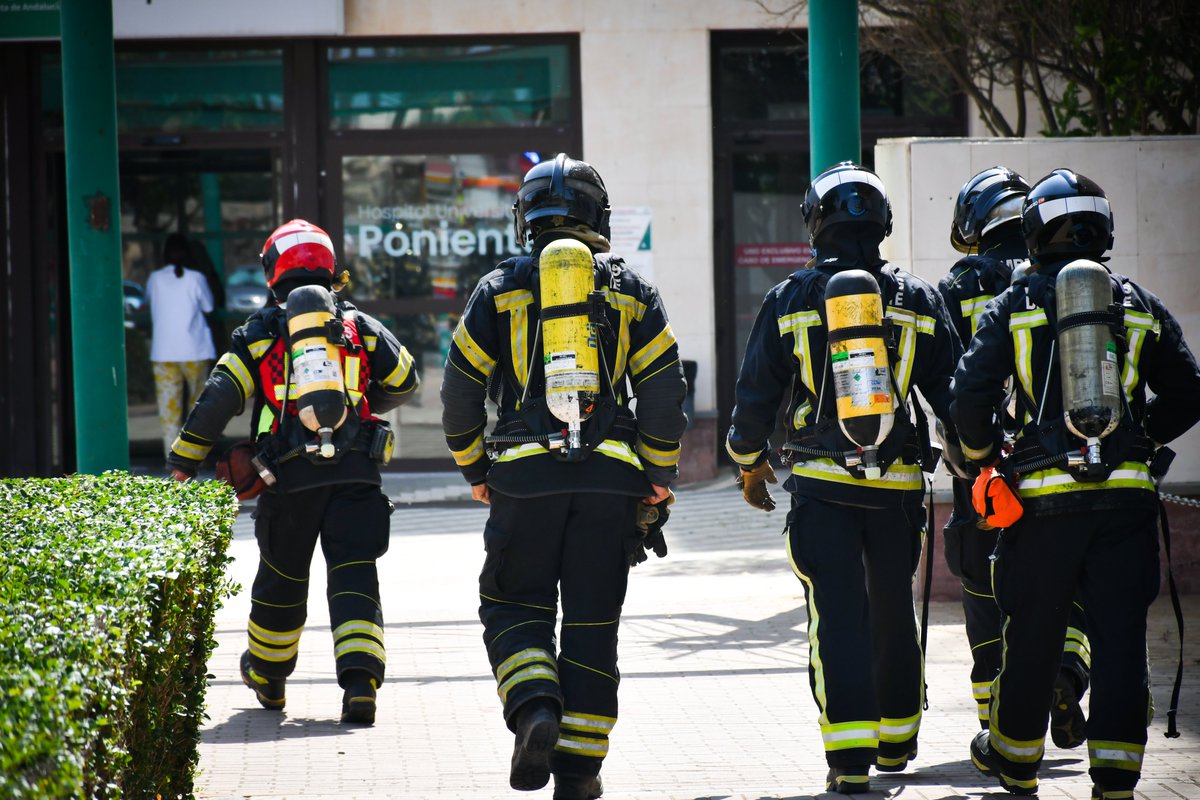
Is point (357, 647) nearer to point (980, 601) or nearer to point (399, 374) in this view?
point (399, 374)

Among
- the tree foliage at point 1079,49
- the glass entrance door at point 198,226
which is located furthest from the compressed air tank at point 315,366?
the glass entrance door at point 198,226

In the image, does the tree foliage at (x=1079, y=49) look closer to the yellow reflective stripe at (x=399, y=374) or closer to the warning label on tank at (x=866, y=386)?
the yellow reflective stripe at (x=399, y=374)

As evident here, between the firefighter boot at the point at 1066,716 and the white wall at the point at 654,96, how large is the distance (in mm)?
7413

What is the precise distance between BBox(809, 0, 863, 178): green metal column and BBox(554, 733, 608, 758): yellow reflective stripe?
3610 millimetres

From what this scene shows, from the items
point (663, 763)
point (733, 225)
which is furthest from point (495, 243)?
point (663, 763)

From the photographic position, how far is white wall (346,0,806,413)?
13078 millimetres

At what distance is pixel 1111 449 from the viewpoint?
16.1ft

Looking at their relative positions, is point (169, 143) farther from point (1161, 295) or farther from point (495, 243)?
point (1161, 295)

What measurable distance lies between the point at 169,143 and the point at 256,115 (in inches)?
30.2

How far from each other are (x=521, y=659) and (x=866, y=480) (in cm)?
126

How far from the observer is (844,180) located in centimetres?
548

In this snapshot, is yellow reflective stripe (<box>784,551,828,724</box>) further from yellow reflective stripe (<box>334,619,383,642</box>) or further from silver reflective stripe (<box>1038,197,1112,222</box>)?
yellow reflective stripe (<box>334,619,383,642</box>)

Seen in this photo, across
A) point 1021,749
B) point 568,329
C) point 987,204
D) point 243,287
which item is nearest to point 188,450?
point 568,329

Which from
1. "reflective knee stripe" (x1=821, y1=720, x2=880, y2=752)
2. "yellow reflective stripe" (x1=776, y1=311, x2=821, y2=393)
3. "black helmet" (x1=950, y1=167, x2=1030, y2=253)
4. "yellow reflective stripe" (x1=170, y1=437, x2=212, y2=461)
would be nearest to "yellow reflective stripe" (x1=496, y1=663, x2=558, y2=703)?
"reflective knee stripe" (x1=821, y1=720, x2=880, y2=752)
